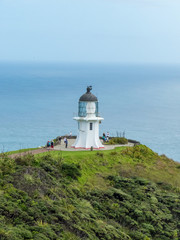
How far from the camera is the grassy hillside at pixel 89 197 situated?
20.2m

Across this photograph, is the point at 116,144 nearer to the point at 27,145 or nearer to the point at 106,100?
the point at 27,145

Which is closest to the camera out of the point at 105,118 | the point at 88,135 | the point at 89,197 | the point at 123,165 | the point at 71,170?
the point at 89,197

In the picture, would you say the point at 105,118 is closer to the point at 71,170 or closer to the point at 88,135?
the point at 88,135

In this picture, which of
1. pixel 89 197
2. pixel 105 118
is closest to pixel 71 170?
pixel 89 197

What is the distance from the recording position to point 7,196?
69.3 ft

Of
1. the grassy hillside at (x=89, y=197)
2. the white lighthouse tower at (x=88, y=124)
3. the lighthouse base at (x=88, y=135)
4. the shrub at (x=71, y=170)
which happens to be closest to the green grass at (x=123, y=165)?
the grassy hillside at (x=89, y=197)

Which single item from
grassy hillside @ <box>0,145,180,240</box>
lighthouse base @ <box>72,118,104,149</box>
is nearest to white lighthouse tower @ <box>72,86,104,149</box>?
lighthouse base @ <box>72,118,104,149</box>

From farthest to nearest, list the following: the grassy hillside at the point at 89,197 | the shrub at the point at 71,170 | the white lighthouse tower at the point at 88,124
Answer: the white lighthouse tower at the point at 88,124 < the shrub at the point at 71,170 < the grassy hillside at the point at 89,197

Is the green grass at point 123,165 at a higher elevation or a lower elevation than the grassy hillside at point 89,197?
higher

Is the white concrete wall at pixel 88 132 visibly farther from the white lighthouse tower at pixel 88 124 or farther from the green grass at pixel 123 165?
the green grass at pixel 123 165

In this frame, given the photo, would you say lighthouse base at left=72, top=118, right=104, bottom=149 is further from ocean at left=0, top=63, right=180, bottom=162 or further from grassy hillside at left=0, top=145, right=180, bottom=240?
ocean at left=0, top=63, right=180, bottom=162

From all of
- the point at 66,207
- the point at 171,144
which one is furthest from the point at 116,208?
the point at 171,144

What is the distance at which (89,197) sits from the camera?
26250mm

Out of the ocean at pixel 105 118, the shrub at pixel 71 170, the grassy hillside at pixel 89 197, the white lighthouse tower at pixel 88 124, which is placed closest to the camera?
the grassy hillside at pixel 89 197
